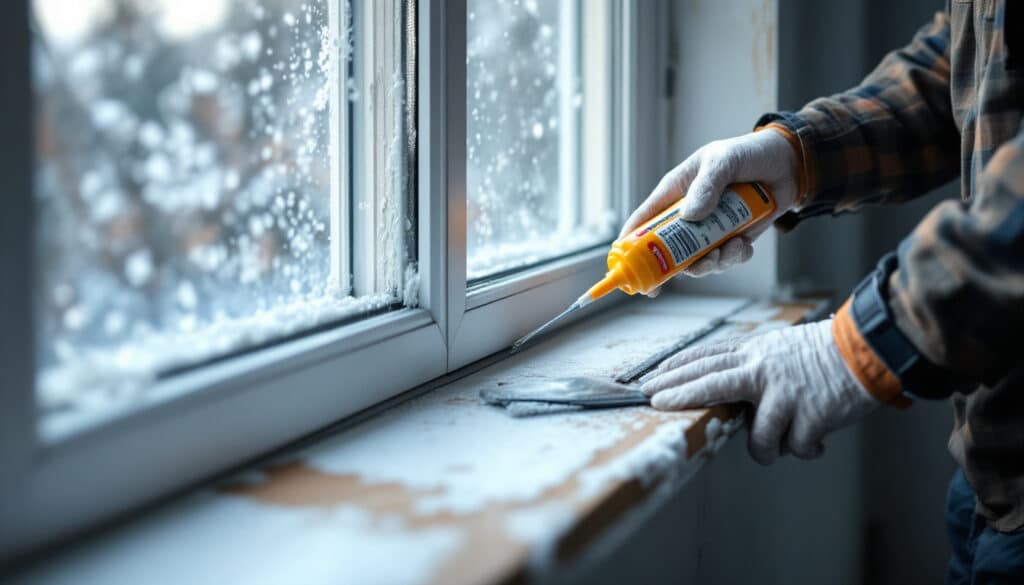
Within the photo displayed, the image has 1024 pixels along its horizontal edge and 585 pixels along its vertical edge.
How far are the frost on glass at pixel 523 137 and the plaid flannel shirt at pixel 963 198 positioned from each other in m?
0.31

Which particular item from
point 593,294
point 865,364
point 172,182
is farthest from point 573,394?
point 172,182

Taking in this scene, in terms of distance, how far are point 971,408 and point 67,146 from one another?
0.84m

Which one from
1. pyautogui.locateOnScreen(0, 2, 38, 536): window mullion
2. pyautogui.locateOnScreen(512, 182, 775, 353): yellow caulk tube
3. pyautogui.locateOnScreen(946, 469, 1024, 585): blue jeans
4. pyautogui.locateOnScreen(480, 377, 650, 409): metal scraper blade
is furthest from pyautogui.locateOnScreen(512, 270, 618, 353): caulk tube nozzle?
pyautogui.locateOnScreen(0, 2, 38, 536): window mullion

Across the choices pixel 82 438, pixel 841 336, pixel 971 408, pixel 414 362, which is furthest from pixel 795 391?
pixel 82 438

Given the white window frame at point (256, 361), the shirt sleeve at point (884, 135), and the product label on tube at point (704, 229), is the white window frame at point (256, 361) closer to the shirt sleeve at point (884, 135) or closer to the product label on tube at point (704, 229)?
the product label on tube at point (704, 229)

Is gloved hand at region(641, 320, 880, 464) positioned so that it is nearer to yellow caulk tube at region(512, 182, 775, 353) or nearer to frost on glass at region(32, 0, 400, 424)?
yellow caulk tube at region(512, 182, 775, 353)

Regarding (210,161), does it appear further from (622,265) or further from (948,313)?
(948,313)

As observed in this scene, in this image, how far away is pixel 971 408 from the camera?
35.8 inches

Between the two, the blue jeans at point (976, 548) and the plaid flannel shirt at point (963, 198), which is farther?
the blue jeans at point (976, 548)

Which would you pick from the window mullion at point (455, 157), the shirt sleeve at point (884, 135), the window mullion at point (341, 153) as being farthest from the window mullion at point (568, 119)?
the window mullion at point (341, 153)

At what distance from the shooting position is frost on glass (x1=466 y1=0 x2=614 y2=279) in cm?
108

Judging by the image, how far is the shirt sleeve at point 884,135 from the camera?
1.12 meters

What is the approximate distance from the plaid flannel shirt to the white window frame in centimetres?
38

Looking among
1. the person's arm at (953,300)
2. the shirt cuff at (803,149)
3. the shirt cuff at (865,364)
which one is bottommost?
the shirt cuff at (865,364)
